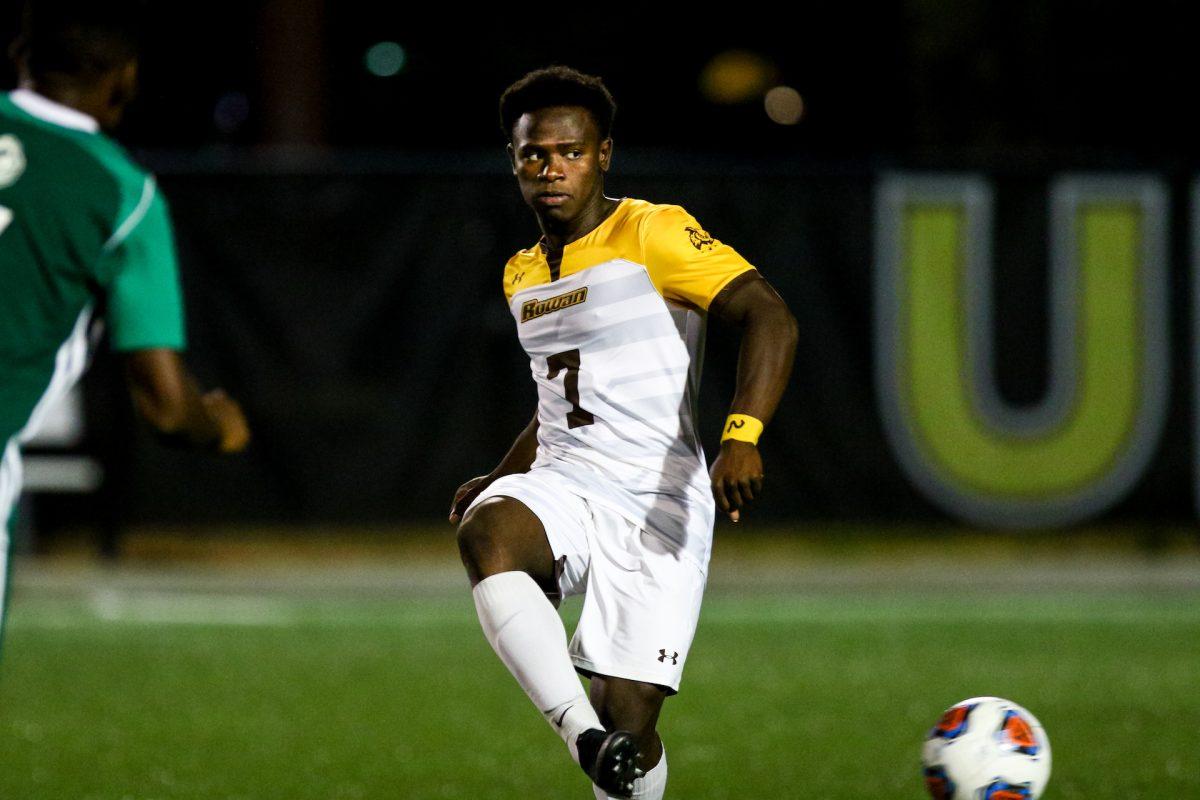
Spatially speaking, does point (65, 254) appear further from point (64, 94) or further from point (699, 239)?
point (699, 239)

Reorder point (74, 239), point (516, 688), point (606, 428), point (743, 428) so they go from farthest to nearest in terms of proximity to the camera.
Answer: point (516, 688) < point (606, 428) < point (743, 428) < point (74, 239)

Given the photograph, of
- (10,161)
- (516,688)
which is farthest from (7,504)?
(516,688)

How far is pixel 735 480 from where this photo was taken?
463 centimetres

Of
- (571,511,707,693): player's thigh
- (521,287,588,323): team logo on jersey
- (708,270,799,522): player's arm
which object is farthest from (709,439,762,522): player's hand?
(521,287,588,323): team logo on jersey

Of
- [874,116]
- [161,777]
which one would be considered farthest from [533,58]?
[161,777]

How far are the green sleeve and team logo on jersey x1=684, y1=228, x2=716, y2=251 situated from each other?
5.47 ft

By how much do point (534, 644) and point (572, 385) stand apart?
2.62 ft

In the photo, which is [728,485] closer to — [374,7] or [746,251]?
[746,251]

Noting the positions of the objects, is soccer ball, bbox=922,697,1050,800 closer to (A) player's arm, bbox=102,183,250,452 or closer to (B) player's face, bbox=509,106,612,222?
(B) player's face, bbox=509,106,612,222

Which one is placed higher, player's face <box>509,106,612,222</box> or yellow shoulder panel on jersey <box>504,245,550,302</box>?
player's face <box>509,106,612,222</box>

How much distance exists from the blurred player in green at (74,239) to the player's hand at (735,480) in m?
1.34

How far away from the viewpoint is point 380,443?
12977mm

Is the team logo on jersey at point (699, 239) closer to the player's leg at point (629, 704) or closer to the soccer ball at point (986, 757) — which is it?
the player's leg at point (629, 704)

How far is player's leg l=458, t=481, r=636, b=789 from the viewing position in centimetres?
479
